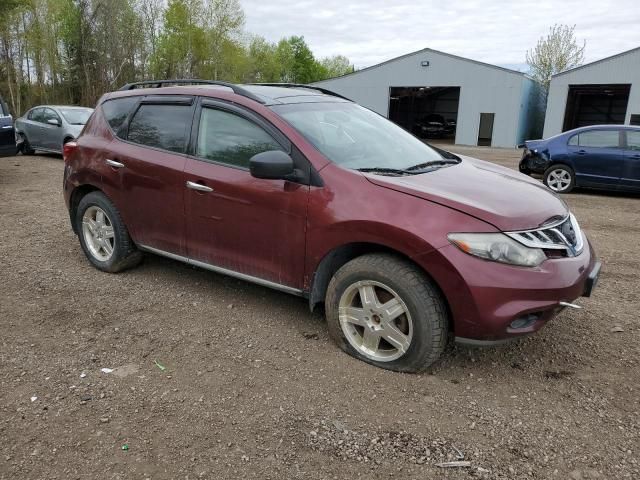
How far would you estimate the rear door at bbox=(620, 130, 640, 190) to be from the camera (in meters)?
9.95

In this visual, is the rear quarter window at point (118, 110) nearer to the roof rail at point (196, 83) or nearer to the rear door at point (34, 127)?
the roof rail at point (196, 83)

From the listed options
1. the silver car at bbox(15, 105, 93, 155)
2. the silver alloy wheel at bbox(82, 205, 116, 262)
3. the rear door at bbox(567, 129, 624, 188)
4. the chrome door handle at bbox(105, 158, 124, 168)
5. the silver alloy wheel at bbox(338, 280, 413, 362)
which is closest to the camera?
the silver alloy wheel at bbox(338, 280, 413, 362)

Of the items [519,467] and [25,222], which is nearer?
[519,467]

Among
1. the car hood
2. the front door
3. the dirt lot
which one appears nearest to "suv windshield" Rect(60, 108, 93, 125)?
the dirt lot

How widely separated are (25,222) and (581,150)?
10169 mm

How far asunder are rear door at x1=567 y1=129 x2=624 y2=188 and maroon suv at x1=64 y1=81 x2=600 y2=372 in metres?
7.50

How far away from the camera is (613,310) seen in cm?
421

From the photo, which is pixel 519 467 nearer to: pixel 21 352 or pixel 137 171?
pixel 21 352

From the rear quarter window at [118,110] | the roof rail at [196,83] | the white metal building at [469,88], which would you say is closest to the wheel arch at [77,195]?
the rear quarter window at [118,110]

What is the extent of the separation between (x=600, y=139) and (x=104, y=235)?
32.0 feet

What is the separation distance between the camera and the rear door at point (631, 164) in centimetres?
995

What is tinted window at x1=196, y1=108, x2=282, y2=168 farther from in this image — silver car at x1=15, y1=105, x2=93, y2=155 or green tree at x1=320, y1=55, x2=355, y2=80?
green tree at x1=320, y1=55, x2=355, y2=80

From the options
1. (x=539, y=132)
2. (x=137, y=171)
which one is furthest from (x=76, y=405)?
(x=539, y=132)

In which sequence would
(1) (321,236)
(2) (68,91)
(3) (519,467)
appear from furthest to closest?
(2) (68,91)
(1) (321,236)
(3) (519,467)
